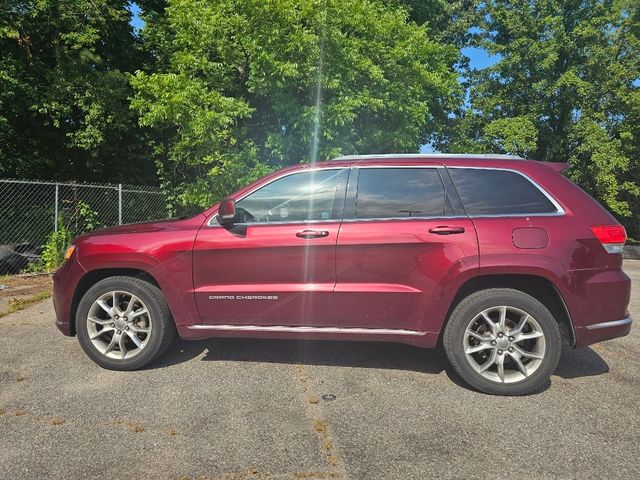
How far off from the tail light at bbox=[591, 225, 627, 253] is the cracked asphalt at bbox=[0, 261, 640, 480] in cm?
113

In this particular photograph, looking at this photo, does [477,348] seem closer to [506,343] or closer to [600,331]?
[506,343]

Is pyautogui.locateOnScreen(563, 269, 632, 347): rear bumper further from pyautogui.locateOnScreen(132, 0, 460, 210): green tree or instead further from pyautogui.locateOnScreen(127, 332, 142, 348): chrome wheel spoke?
pyautogui.locateOnScreen(132, 0, 460, 210): green tree

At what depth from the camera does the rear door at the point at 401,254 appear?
140 inches

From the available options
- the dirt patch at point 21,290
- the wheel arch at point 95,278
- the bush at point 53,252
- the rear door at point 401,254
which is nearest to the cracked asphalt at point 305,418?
the wheel arch at point 95,278

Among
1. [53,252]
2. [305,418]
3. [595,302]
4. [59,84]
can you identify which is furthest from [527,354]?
[59,84]

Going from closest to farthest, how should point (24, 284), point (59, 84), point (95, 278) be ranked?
point (95, 278), point (24, 284), point (59, 84)

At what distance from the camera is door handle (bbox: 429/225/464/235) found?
141 inches

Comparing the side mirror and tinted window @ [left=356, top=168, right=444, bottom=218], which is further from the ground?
tinted window @ [left=356, top=168, right=444, bottom=218]

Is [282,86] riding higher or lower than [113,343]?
higher

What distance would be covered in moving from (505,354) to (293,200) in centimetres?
205

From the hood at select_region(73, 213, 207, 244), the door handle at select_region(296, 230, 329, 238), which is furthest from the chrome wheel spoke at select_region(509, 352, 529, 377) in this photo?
the hood at select_region(73, 213, 207, 244)

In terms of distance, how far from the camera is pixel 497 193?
3713mm

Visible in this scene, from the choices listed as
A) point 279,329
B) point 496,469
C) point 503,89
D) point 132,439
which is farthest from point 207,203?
point 503,89

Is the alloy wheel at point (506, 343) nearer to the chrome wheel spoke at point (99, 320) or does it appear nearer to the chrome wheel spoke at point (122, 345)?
the chrome wheel spoke at point (122, 345)
